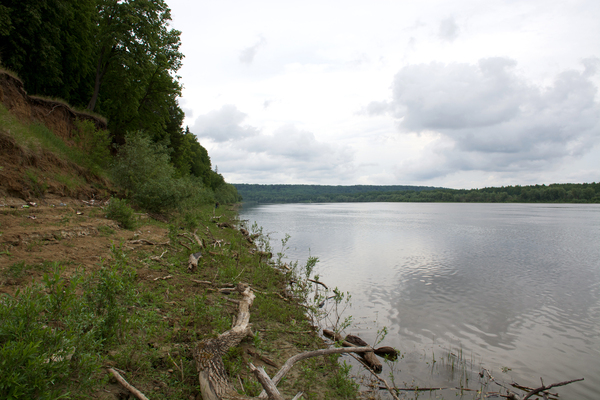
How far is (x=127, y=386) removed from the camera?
12.5 ft

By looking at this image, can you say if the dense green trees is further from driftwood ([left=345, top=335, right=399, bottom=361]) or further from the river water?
driftwood ([left=345, top=335, right=399, bottom=361])

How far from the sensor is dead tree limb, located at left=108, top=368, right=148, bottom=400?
3.72m

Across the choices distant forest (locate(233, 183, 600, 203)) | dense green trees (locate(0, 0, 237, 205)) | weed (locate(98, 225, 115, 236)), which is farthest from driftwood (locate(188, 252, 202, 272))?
distant forest (locate(233, 183, 600, 203))

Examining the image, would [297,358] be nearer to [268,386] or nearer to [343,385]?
[343,385]

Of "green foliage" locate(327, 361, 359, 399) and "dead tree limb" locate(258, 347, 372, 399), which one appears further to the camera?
"green foliage" locate(327, 361, 359, 399)

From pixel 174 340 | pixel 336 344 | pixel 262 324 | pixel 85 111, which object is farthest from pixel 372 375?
pixel 85 111

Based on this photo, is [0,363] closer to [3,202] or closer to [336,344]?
[336,344]

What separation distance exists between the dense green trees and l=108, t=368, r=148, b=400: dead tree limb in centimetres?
2064

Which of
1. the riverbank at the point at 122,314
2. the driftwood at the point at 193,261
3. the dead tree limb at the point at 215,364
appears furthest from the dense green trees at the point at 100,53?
the dead tree limb at the point at 215,364

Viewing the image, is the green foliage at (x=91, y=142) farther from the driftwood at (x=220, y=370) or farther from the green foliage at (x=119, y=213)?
the driftwood at (x=220, y=370)

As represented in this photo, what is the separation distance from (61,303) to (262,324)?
4641mm

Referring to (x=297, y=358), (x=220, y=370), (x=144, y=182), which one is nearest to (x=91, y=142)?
(x=144, y=182)

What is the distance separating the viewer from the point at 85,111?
21125 millimetres

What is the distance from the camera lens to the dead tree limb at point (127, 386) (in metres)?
3.72
